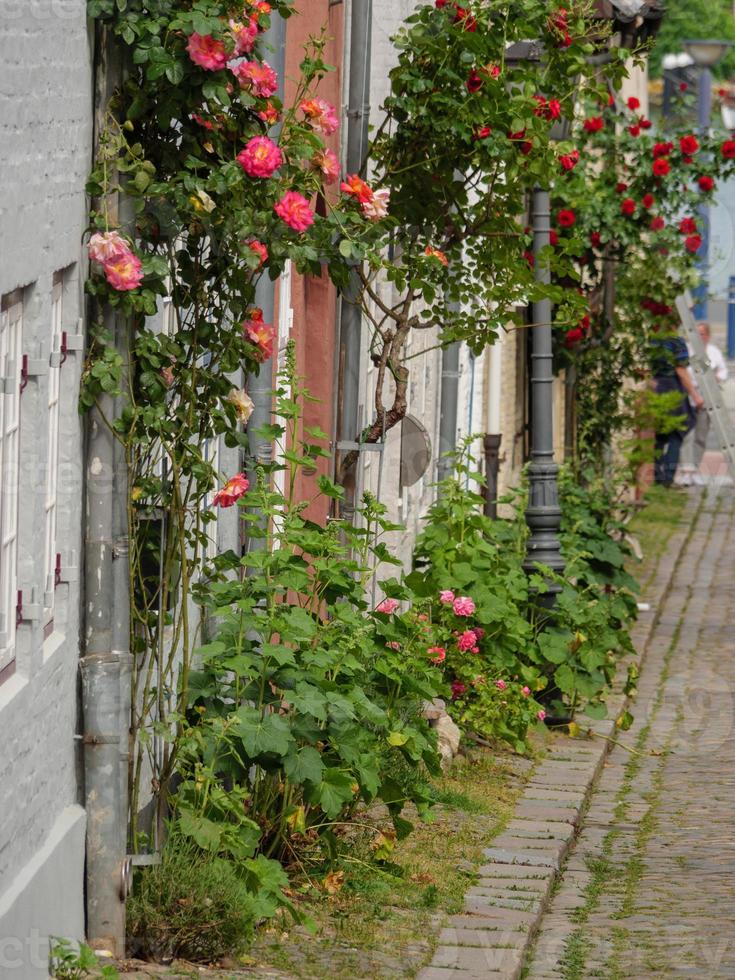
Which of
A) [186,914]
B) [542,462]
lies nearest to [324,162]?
[186,914]

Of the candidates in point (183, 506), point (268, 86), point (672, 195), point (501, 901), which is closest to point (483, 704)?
point (501, 901)

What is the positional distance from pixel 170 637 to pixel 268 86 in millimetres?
1890

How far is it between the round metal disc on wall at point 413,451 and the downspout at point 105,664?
446 cm

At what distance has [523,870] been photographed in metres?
7.28

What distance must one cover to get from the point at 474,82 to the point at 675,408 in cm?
1340

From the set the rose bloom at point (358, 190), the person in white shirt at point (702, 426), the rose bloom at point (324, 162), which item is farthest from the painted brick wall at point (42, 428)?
the person in white shirt at point (702, 426)

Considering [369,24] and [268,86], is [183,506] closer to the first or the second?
[268,86]

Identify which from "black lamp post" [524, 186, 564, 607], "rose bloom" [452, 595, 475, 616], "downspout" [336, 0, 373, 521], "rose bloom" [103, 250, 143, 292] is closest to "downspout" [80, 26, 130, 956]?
"rose bloom" [103, 250, 143, 292]

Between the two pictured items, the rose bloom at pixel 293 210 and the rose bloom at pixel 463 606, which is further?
the rose bloom at pixel 463 606

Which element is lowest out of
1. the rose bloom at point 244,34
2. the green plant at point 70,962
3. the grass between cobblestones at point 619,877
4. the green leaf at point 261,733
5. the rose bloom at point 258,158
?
the grass between cobblestones at point 619,877

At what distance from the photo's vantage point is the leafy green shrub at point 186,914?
221 inches

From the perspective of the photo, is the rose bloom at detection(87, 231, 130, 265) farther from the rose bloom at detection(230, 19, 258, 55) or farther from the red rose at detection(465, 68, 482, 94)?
the red rose at detection(465, 68, 482, 94)

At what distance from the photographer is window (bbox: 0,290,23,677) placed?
4.79m

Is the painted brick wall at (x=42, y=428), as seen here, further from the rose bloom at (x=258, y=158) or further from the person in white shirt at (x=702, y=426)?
the person in white shirt at (x=702, y=426)
